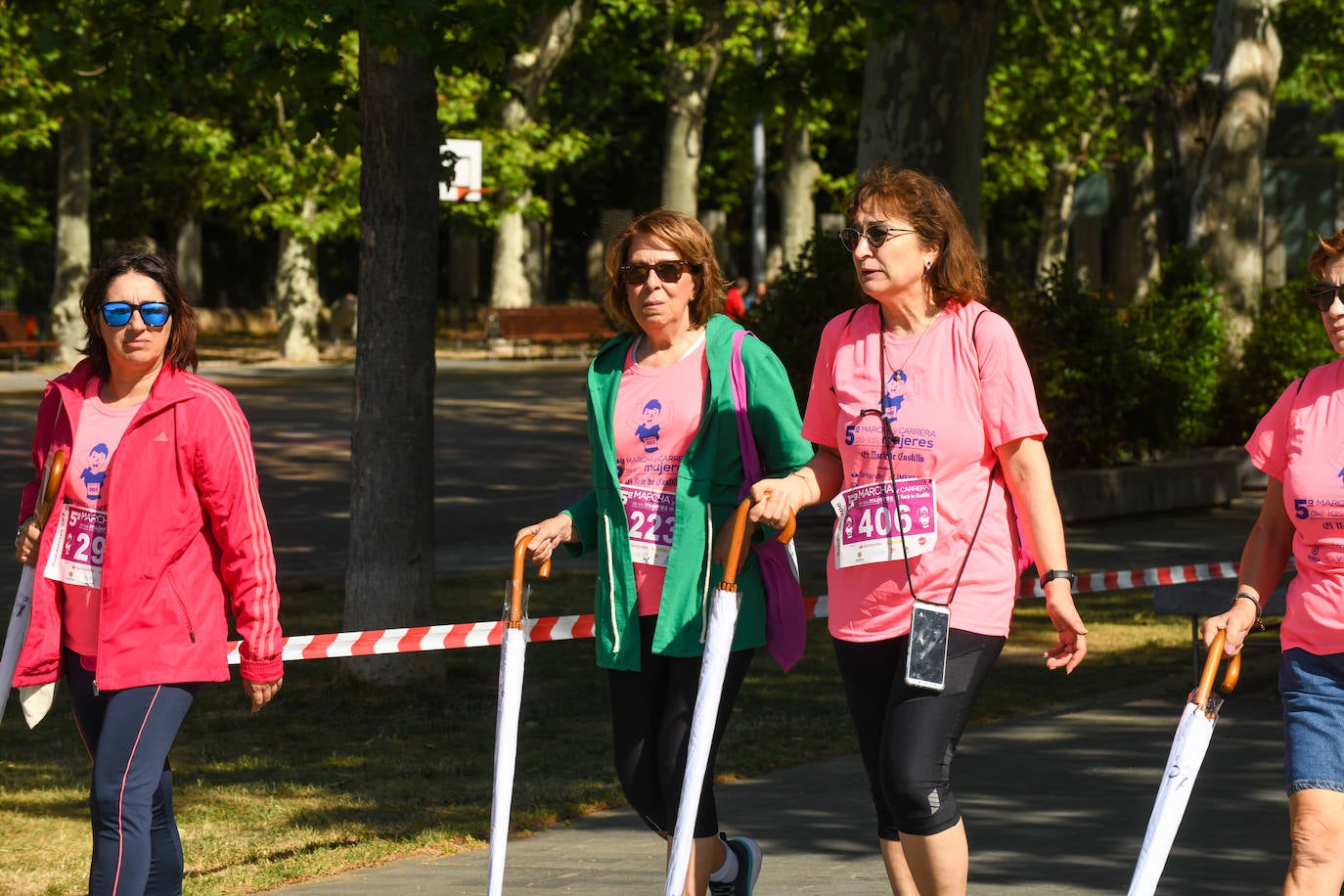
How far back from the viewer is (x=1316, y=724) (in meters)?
4.00

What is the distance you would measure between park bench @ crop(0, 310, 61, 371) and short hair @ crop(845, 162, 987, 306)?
95.2ft

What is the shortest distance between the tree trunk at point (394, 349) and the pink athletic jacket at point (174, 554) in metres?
4.13

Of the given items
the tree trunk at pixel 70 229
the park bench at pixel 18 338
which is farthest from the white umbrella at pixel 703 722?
the tree trunk at pixel 70 229

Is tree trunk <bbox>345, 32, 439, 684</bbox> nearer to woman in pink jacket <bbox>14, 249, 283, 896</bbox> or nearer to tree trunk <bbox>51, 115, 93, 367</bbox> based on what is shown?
woman in pink jacket <bbox>14, 249, 283, 896</bbox>

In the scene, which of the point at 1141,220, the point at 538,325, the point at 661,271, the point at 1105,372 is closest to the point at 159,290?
the point at 661,271

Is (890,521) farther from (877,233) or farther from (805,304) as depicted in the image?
(805,304)


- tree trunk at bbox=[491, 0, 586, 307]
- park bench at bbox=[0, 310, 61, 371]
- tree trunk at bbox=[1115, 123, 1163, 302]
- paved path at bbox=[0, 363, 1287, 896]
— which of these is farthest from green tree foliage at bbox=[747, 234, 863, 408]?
tree trunk at bbox=[1115, 123, 1163, 302]

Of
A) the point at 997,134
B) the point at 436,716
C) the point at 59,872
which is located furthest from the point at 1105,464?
the point at 997,134

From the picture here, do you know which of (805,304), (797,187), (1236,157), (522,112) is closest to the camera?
(805,304)

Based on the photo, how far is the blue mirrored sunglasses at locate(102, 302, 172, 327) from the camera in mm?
4410

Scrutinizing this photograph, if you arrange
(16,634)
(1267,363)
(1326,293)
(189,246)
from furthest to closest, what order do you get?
1. (189,246)
2. (1267,363)
3. (16,634)
4. (1326,293)

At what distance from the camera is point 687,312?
4.63 m

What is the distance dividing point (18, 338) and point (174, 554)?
101 ft

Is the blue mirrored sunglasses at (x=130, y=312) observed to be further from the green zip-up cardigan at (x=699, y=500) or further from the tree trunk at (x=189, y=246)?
the tree trunk at (x=189, y=246)
